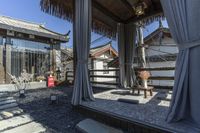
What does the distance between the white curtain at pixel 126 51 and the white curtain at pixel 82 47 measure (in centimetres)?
235

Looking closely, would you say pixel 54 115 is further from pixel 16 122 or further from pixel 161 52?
pixel 161 52

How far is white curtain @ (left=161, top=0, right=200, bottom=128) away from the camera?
217 centimetres

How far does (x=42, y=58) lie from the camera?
1080 cm

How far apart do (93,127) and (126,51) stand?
377cm

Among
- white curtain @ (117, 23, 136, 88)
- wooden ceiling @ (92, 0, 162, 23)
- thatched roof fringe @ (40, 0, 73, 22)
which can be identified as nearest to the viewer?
thatched roof fringe @ (40, 0, 73, 22)

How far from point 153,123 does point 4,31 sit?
9159mm

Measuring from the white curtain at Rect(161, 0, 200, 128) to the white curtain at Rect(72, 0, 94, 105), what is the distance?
195cm

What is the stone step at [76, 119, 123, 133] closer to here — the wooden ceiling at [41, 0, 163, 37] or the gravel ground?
the gravel ground

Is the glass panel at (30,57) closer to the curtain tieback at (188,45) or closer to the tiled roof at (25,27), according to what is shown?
the tiled roof at (25,27)

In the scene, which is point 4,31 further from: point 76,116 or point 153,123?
point 153,123

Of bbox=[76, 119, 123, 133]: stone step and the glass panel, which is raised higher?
the glass panel

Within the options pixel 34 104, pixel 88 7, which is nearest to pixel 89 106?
pixel 34 104

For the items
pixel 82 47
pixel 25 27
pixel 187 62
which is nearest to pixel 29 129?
pixel 82 47

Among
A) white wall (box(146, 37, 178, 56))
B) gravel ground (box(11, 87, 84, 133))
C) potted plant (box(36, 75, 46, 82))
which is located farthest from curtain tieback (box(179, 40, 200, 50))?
potted plant (box(36, 75, 46, 82))
